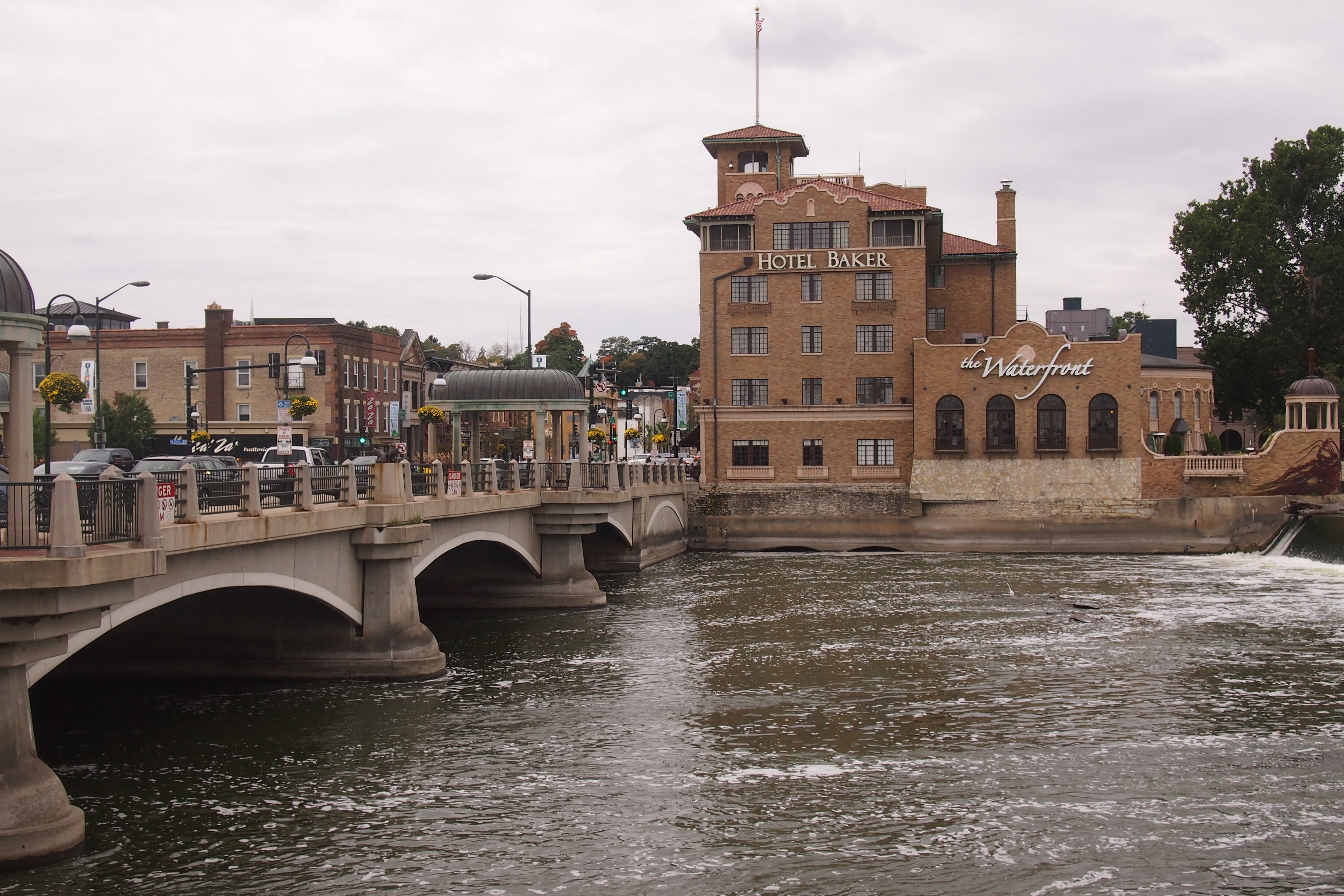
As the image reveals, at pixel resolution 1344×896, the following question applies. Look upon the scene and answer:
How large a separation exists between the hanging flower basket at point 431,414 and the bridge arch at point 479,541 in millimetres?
17399

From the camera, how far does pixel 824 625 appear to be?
123 ft

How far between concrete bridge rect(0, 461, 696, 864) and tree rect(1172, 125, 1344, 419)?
51424 mm

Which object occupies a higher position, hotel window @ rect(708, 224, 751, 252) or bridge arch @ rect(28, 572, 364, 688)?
hotel window @ rect(708, 224, 751, 252)

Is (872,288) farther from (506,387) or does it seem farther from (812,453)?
(506,387)

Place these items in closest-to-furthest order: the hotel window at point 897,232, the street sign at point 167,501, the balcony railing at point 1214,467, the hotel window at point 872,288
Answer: the street sign at point 167,501 → the balcony railing at point 1214,467 → the hotel window at point 897,232 → the hotel window at point 872,288

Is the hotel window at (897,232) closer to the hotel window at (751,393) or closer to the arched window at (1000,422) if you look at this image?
the arched window at (1000,422)

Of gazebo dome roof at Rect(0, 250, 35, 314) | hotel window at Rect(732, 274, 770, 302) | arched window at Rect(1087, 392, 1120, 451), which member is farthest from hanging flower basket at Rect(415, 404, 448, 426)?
gazebo dome roof at Rect(0, 250, 35, 314)

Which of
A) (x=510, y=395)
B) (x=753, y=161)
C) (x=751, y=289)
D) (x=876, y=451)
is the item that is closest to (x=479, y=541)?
(x=510, y=395)

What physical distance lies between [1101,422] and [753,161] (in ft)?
91.3

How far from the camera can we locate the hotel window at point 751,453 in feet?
226

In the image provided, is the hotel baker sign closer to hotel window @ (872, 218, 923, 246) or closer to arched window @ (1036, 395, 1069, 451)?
arched window @ (1036, 395, 1069, 451)

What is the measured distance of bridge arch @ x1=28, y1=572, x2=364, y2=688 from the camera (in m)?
16.6

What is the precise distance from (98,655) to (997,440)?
48618 millimetres

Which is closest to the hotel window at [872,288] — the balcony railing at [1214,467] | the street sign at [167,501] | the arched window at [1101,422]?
the arched window at [1101,422]
